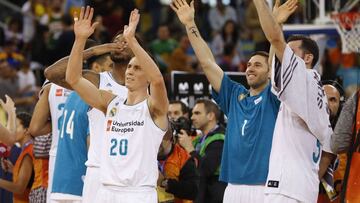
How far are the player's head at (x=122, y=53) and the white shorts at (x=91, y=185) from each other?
113cm

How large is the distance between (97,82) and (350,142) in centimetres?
279

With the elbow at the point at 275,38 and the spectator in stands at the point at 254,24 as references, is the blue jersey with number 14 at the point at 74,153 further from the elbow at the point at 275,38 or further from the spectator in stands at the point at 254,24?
the spectator in stands at the point at 254,24

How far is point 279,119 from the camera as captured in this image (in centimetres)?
849

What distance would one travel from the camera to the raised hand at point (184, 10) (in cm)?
940

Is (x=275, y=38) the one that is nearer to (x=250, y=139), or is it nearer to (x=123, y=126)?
(x=250, y=139)

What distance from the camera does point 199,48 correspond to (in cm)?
938

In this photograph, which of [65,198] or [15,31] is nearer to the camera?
[65,198]

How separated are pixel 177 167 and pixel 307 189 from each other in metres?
2.85

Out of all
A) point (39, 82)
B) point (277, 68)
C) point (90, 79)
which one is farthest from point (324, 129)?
point (39, 82)

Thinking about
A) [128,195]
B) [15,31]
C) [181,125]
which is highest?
[15,31]

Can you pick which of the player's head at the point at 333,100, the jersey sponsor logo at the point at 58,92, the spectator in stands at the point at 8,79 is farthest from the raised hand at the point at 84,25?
the spectator in stands at the point at 8,79

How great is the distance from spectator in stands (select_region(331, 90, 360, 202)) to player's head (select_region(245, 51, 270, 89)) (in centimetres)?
102

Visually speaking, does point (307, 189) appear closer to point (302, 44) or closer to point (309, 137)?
point (309, 137)

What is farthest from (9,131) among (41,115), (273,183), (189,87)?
(189,87)
